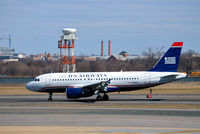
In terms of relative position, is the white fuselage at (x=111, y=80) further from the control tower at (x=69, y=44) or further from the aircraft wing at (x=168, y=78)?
the control tower at (x=69, y=44)

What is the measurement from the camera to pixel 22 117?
29.1 m

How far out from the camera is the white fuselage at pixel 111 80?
140 feet

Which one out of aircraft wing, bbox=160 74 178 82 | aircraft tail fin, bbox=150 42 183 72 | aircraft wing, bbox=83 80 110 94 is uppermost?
aircraft tail fin, bbox=150 42 183 72

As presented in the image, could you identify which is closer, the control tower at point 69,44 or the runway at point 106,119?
the runway at point 106,119

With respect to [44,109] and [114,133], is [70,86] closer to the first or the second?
[44,109]

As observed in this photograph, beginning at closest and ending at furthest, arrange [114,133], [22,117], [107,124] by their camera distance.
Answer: [114,133] < [107,124] < [22,117]

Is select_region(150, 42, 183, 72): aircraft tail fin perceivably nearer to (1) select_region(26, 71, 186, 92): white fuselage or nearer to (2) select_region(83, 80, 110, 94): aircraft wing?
(1) select_region(26, 71, 186, 92): white fuselage

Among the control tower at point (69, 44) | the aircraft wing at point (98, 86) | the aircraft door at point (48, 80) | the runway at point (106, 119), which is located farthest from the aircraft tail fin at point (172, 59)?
the control tower at point (69, 44)

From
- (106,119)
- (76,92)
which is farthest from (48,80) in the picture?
(106,119)

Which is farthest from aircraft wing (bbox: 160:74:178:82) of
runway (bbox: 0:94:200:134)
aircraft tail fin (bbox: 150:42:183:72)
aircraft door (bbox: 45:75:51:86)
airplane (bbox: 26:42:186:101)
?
aircraft door (bbox: 45:75:51:86)

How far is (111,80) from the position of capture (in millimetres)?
43062

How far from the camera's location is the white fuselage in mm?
42688

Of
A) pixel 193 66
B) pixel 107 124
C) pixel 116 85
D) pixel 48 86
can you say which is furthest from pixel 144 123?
pixel 193 66

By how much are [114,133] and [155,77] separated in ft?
71.0
